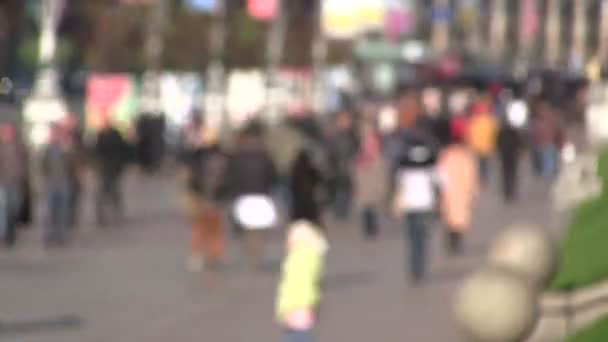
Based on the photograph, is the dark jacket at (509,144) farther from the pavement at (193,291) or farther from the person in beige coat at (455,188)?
the person in beige coat at (455,188)

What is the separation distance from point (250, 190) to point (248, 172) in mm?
202

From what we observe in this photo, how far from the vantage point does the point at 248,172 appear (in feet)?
75.1

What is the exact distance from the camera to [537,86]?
62.3 meters

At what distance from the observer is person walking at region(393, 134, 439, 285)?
21312 millimetres

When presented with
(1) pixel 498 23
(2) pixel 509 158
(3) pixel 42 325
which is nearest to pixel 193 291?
(3) pixel 42 325

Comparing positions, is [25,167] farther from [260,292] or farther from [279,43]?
[279,43]

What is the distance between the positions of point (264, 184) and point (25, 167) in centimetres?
270

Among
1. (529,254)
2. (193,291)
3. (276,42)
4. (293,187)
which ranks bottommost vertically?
(529,254)

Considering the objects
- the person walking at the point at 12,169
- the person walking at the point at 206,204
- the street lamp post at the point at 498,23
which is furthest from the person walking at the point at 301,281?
the street lamp post at the point at 498,23

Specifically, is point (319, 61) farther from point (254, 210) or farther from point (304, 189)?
point (254, 210)

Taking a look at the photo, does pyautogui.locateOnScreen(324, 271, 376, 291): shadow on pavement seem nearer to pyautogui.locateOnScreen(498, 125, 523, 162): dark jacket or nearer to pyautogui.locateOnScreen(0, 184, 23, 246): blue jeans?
pyautogui.locateOnScreen(0, 184, 23, 246): blue jeans

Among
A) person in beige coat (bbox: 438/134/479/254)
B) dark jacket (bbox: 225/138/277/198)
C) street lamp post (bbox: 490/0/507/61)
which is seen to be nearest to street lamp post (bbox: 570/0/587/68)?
street lamp post (bbox: 490/0/507/61)

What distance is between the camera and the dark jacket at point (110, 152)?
3050cm

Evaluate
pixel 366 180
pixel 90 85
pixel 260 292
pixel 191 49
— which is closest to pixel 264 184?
pixel 260 292
